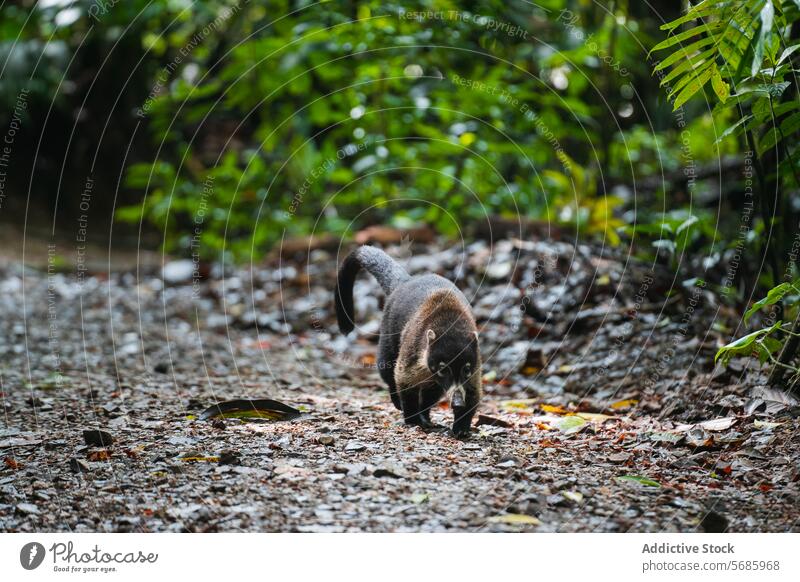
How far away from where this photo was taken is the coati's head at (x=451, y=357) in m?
3.61

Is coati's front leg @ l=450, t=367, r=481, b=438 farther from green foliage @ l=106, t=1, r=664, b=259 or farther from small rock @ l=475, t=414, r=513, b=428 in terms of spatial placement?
green foliage @ l=106, t=1, r=664, b=259

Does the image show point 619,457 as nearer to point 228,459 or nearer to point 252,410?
point 228,459

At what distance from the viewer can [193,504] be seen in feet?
8.96

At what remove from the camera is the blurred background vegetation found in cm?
616

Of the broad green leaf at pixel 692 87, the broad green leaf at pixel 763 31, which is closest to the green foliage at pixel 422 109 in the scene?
the broad green leaf at pixel 692 87

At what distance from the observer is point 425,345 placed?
374 cm

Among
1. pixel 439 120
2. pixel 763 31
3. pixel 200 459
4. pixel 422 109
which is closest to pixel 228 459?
pixel 200 459

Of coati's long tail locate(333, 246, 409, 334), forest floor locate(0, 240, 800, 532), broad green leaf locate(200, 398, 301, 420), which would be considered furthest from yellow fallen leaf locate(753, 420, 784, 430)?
broad green leaf locate(200, 398, 301, 420)

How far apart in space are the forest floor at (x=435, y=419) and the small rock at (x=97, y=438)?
0.05 ft

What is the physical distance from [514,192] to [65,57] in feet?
24.4

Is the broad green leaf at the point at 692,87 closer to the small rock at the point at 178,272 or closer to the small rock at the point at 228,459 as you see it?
the small rock at the point at 228,459

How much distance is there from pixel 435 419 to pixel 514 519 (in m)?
1.40

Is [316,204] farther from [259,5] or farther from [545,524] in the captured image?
[545,524]
